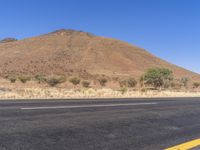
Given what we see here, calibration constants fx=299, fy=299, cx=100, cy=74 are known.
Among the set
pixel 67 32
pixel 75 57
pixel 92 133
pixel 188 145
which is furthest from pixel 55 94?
pixel 67 32

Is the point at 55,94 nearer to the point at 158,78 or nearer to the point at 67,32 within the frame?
the point at 158,78

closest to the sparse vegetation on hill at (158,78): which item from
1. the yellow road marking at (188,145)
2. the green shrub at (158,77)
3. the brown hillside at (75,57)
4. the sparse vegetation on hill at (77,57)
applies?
the green shrub at (158,77)

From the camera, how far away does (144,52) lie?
113 m

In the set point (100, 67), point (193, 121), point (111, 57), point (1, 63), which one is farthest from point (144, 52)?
point (193, 121)

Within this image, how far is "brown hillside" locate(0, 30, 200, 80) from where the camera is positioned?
3089 inches

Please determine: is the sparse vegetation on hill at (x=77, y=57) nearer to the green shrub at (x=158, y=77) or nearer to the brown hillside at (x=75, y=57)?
the brown hillside at (x=75, y=57)

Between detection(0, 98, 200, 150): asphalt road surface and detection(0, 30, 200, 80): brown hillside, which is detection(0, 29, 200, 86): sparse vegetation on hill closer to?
detection(0, 30, 200, 80): brown hillside

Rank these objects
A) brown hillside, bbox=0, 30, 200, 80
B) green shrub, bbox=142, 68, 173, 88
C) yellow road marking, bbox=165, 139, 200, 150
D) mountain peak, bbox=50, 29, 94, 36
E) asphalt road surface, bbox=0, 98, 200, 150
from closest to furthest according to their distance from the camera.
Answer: asphalt road surface, bbox=0, 98, 200, 150
yellow road marking, bbox=165, 139, 200, 150
green shrub, bbox=142, 68, 173, 88
brown hillside, bbox=0, 30, 200, 80
mountain peak, bbox=50, 29, 94, 36

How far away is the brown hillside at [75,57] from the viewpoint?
78450 millimetres

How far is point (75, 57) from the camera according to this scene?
91188mm

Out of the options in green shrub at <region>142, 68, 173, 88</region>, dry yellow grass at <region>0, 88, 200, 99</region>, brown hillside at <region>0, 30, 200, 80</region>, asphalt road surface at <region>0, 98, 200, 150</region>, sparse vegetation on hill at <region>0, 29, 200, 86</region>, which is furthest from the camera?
brown hillside at <region>0, 30, 200, 80</region>

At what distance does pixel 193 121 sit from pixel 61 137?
5258 millimetres

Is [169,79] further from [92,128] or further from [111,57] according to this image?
[111,57]

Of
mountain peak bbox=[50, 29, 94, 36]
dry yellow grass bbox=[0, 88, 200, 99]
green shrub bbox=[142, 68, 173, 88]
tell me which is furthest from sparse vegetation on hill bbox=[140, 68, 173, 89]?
mountain peak bbox=[50, 29, 94, 36]
